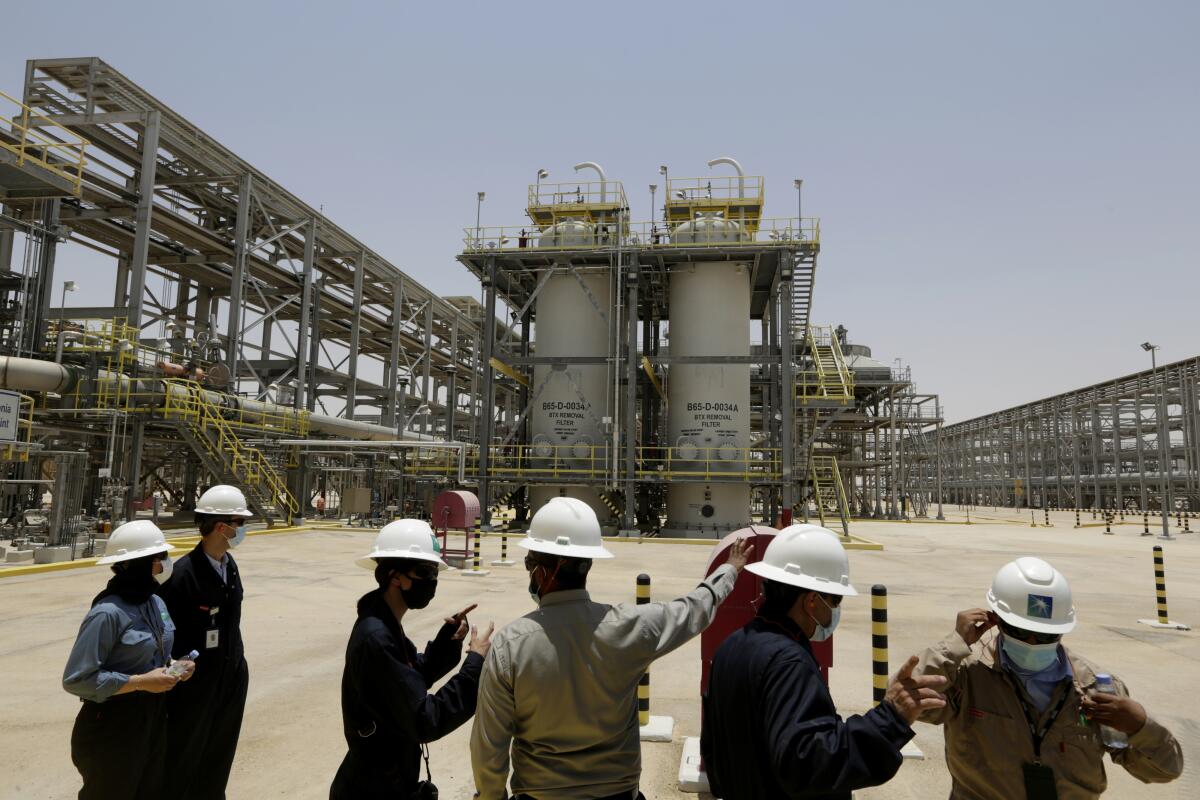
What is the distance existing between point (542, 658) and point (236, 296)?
27029mm

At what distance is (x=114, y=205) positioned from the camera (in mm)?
23312

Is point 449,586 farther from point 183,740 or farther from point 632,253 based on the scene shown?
point 632,253

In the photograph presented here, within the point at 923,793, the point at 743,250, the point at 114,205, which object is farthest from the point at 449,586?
the point at 114,205

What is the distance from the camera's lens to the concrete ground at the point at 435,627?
5.33m

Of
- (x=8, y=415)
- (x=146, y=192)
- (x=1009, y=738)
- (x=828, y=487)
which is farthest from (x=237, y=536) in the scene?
(x=828, y=487)

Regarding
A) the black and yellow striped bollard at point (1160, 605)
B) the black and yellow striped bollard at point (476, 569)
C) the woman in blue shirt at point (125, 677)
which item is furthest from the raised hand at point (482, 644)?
the black and yellow striped bollard at point (476, 569)

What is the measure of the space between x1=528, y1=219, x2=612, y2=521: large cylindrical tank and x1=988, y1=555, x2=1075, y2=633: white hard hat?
22301 mm

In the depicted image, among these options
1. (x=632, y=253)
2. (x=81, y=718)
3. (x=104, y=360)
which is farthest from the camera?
(x=632, y=253)

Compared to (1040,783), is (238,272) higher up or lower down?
higher up

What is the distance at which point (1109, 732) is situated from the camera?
8.49 ft

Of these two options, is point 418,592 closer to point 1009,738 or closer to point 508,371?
point 1009,738

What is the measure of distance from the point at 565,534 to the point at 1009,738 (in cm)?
190

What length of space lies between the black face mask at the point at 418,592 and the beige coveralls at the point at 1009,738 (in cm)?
205

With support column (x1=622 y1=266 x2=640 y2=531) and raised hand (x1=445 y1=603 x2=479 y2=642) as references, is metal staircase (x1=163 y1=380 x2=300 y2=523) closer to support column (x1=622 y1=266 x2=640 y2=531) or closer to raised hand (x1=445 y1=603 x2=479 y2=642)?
support column (x1=622 y1=266 x2=640 y2=531)
